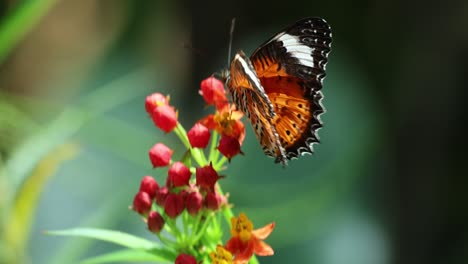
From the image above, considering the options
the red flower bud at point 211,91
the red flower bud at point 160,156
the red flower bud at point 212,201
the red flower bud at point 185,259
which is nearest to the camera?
the red flower bud at point 185,259

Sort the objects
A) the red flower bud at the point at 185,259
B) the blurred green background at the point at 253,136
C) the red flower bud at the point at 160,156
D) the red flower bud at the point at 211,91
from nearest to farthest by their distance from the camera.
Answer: the red flower bud at the point at 185,259 → the red flower bud at the point at 160,156 → the red flower bud at the point at 211,91 → the blurred green background at the point at 253,136

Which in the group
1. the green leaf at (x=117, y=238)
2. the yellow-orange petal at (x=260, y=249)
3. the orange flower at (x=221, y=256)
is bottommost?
the yellow-orange petal at (x=260, y=249)

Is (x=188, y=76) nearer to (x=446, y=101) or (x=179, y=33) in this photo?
(x=179, y=33)

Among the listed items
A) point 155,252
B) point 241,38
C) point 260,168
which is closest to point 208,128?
point 155,252

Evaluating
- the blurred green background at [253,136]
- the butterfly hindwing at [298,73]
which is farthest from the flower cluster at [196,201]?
the blurred green background at [253,136]

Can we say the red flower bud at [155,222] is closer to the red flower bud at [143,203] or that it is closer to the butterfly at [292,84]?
the red flower bud at [143,203]

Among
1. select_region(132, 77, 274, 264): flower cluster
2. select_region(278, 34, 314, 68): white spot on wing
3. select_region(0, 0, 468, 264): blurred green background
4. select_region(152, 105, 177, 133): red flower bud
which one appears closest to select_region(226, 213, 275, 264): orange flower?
select_region(132, 77, 274, 264): flower cluster
